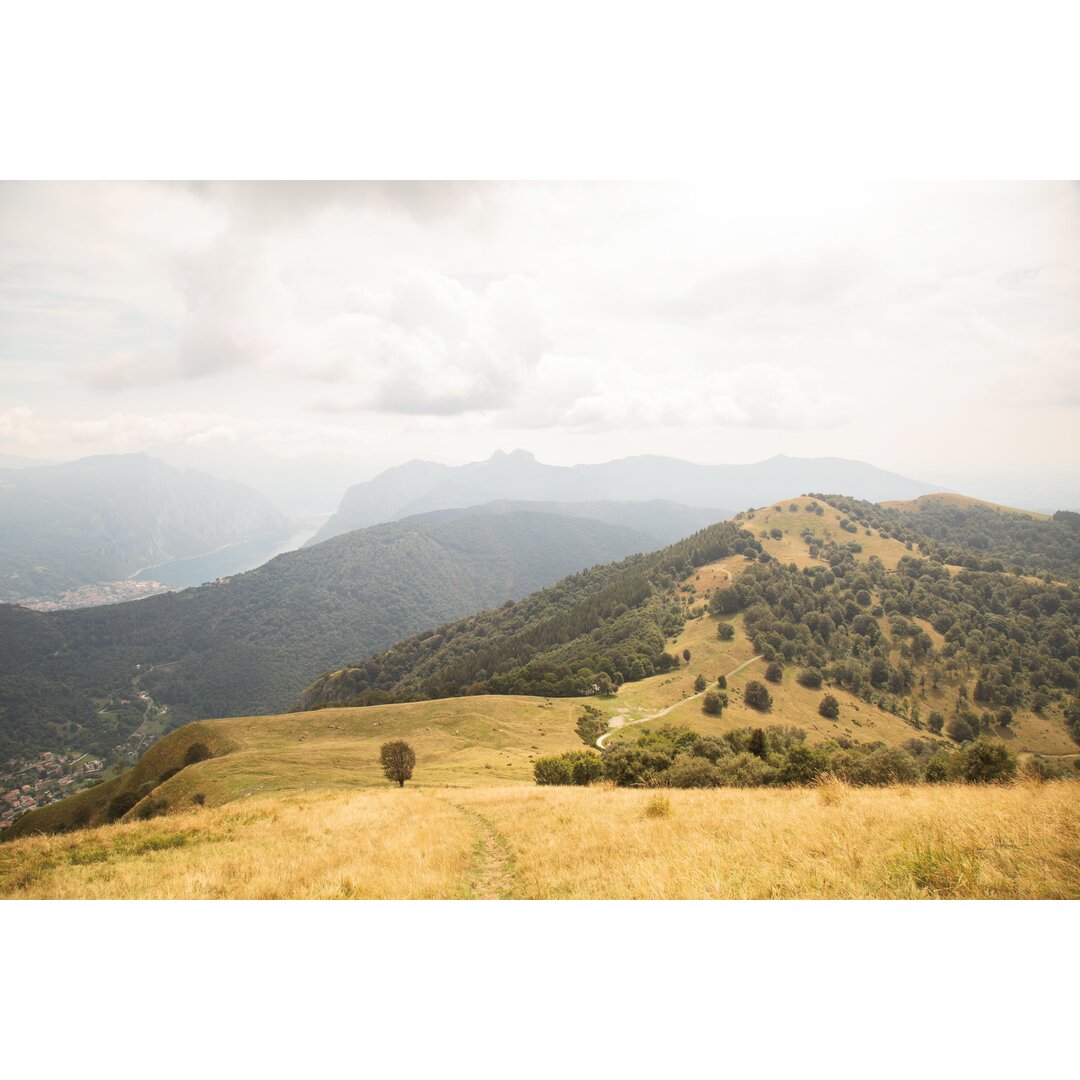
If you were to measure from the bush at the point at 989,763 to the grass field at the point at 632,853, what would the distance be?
4.62 metres

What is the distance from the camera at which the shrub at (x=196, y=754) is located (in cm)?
3550

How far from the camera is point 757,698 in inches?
2628

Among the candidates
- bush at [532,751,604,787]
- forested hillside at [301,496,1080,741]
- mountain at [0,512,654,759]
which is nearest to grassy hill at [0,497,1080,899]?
bush at [532,751,604,787]

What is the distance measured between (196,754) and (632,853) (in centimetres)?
4253

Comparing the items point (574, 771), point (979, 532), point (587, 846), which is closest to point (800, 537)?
point (979, 532)

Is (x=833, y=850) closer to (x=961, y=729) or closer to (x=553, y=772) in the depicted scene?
(x=553, y=772)

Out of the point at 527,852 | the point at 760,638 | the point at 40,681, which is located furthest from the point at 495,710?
the point at 40,681

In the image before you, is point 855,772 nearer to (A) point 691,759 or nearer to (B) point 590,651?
(A) point 691,759

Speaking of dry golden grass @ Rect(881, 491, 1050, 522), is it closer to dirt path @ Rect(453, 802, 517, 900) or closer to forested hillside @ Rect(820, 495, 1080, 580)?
forested hillside @ Rect(820, 495, 1080, 580)

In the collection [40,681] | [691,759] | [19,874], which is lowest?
[40,681]

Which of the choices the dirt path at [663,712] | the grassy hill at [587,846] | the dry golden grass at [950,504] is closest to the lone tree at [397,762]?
the grassy hill at [587,846]

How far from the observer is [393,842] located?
8195 mm

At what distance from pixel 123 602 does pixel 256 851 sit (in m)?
218

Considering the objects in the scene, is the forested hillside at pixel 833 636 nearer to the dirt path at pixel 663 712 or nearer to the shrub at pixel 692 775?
the dirt path at pixel 663 712
